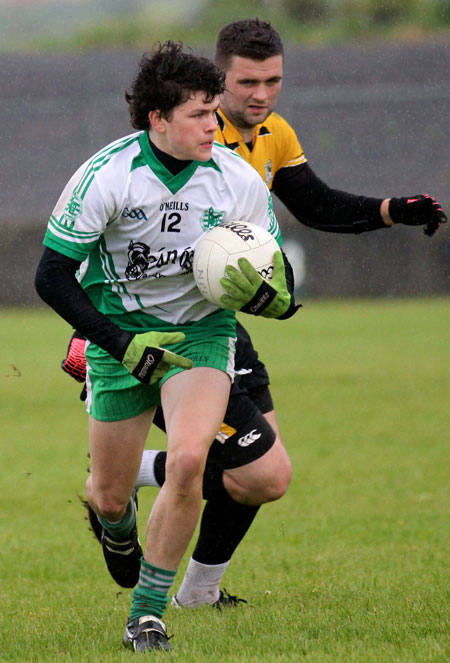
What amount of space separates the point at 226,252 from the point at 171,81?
0.71m

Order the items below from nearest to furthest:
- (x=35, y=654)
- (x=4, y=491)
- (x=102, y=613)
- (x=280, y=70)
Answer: (x=35, y=654) < (x=102, y=613) < (x=280, y=70) < (x=4, y=491)

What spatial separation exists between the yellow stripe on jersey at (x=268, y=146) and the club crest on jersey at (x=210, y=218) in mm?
902

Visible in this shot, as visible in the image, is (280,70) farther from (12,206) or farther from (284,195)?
(12,206)

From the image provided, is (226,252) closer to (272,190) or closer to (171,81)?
(171,81)

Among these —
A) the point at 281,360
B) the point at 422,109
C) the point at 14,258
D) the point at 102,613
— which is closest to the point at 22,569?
the point at 102,613

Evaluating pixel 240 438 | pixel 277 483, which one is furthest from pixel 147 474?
pixel 277 483

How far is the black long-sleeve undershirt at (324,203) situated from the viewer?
5.74m

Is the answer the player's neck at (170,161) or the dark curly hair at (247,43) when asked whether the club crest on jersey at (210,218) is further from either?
the dark curly hair at (247,43)

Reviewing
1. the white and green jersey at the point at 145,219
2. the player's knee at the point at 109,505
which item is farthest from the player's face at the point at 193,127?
the player's knee at the point at 109,505

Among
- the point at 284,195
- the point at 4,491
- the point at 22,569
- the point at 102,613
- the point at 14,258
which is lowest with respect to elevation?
the point at 14,258

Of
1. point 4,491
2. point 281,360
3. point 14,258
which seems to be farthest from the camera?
point 14,258

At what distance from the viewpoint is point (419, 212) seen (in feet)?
18.1

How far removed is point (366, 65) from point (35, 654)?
35.2 meters

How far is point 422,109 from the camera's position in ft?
119
